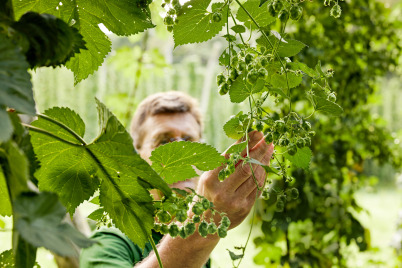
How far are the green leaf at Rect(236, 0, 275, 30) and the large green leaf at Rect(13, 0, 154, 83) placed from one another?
0.33 ft

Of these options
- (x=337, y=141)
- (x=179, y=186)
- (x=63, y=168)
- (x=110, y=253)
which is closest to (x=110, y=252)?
(x=110, y=253)

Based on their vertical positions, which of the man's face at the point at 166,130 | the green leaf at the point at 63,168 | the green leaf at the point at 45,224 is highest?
the man's face at the point at 166,130

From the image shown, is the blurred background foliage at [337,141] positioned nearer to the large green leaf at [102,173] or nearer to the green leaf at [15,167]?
the large green leaf at [102,173]

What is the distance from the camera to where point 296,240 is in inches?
69.9

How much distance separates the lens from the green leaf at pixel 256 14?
501mm

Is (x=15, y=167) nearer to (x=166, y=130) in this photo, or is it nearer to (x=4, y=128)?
(x=4, y=128)

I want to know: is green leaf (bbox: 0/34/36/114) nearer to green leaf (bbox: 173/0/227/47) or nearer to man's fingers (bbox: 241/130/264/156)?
green leaf (bbox: 173/0/227/47)

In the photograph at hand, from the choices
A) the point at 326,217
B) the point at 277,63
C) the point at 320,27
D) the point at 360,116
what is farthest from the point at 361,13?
the point at 277,63

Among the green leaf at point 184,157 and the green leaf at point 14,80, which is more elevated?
the green leaf at point 184,157

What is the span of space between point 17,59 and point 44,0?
0.77 feet

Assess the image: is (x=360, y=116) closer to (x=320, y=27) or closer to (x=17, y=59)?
(x=320, y=27)

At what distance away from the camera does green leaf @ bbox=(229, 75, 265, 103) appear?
0.47m

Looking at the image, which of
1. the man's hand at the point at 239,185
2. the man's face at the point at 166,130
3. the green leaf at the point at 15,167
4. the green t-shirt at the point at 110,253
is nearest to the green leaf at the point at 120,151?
the green leaf at the point at 15,167

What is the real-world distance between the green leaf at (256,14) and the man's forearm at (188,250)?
13.1 inches
